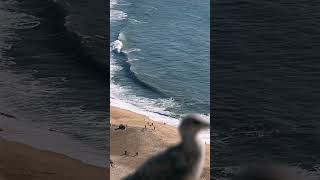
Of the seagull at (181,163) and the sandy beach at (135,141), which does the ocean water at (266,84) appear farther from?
the seagull at (181,163)

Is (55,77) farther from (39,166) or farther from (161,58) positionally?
(39,166)

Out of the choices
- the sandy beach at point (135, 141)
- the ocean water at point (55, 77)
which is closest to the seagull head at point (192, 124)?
the sandy beach at point (135, 141)

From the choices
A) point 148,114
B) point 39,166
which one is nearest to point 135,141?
point 148,114

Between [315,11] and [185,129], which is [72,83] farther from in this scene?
[185,129]

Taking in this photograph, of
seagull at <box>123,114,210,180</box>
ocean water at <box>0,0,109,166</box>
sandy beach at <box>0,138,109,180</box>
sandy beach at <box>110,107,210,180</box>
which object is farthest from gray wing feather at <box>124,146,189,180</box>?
ocean water at <box>0,0,109,166</box>

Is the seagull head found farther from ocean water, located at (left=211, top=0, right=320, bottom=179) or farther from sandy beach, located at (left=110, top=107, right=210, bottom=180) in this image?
ocean water, located at (left=211, top=0, right=320, bottom=179)

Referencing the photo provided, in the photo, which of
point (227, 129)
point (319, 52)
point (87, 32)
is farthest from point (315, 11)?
point (87, 32)
